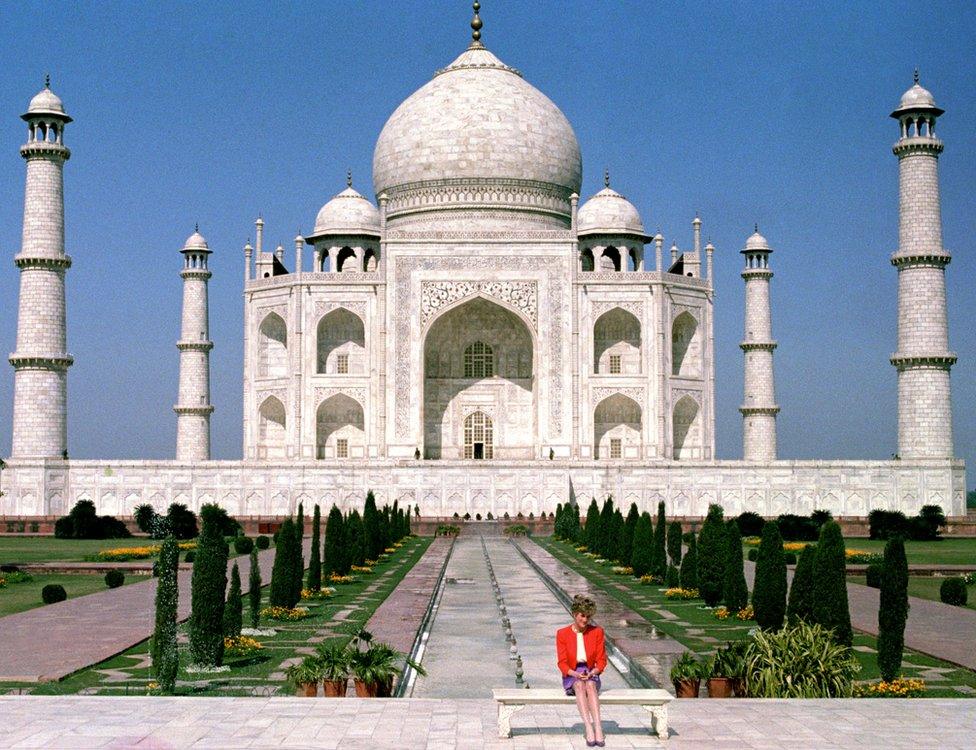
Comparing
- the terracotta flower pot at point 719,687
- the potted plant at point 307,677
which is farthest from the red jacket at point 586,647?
the potted plant at point 307,677

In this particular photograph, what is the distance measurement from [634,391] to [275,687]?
25.7 metres

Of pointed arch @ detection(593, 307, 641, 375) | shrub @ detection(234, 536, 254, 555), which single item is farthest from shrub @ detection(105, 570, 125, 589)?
pointed arch @ detection(593, 307, 641, 375)

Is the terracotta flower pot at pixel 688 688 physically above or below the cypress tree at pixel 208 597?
below

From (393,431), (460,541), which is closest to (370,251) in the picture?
→ (393,431)

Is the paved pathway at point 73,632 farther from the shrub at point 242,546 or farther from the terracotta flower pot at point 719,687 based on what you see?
the shrub at point 242,546

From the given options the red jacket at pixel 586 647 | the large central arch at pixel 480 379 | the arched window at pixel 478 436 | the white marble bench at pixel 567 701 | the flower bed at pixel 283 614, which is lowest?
the flower bed at pixel 283 614

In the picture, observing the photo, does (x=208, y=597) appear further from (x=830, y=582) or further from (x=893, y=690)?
(x=893, y=690)

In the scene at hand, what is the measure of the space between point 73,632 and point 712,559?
6.55 meters

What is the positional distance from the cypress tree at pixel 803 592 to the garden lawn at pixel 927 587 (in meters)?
5.01

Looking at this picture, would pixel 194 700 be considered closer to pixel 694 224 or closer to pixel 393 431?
pixel 393 431

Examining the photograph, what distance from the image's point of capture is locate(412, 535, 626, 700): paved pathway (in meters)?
8.90

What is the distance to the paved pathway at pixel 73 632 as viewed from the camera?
30.3ft

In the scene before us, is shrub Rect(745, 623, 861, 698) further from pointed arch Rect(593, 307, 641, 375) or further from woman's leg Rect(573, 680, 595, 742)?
pointed arch Rect(593, 307, 641, 375)

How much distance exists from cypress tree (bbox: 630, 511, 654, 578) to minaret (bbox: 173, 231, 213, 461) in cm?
2148
